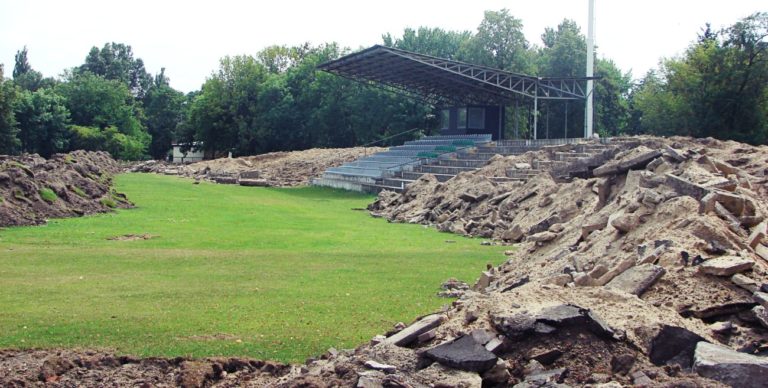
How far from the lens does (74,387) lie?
747cm

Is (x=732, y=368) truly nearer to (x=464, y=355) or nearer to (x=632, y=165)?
(x=464, y=355)

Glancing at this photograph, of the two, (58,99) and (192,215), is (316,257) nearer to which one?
(192,215)

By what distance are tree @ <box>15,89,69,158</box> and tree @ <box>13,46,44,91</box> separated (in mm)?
41238

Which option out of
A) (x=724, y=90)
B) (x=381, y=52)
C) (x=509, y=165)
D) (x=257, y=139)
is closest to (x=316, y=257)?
(x=509, y=165)

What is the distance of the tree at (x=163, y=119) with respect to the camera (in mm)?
100250

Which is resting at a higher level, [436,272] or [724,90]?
[724,90]

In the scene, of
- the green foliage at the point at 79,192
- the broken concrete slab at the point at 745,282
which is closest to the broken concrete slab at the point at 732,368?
the broken concrete slab at the point at 745,282

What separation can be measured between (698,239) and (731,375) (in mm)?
3449

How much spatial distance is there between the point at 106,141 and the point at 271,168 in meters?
28.8

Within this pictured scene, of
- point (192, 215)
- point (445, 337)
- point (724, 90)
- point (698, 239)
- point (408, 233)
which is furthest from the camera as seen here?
point (724, 90)

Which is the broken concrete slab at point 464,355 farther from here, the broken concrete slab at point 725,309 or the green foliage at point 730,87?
the green foliage at point 730,87

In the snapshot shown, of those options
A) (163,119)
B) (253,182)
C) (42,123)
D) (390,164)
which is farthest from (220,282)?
(163,119)

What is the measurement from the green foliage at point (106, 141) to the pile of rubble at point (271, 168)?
14.1m

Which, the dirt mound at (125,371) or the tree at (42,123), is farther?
the tree at (42,123)
